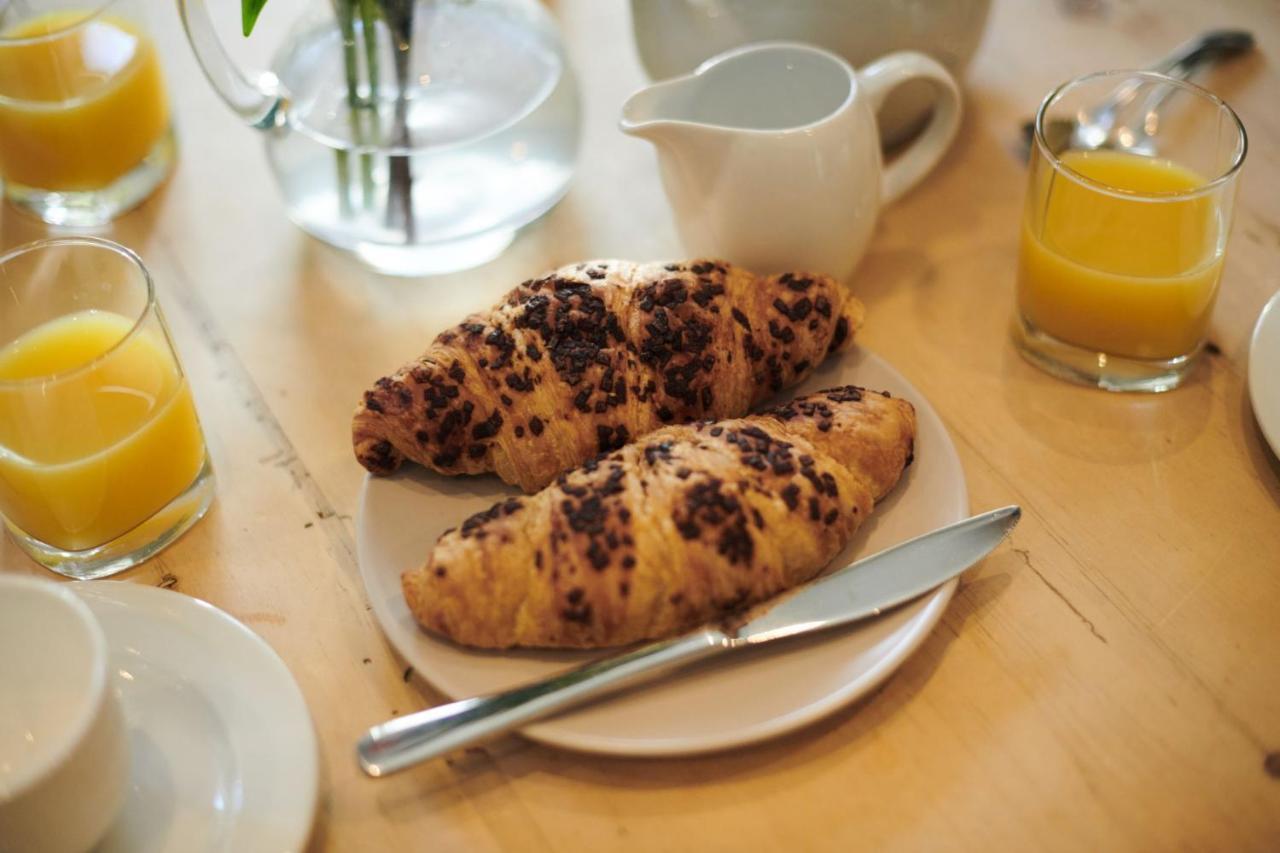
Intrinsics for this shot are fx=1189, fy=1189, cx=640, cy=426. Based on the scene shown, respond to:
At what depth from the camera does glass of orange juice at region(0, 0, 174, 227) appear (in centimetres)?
134

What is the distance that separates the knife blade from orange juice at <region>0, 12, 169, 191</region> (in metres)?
0.87

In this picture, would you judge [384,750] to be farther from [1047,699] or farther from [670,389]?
[1047,699]

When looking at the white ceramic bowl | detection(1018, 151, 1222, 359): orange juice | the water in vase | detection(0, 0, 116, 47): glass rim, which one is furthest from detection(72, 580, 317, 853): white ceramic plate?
detection(1018, 151, 1222, 359): orange juice

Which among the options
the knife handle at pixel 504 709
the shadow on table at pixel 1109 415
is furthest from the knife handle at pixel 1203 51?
the knife handle at pixel 504 709

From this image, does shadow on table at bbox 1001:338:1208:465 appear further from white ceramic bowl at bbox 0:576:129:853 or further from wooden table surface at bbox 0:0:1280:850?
white ceramic bowl at bbox 0:576:129:853

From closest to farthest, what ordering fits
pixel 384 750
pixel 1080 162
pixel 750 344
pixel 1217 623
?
pixel 384 750 < pixel 1217 623 < pixel 750 344 < pixel 1080 162

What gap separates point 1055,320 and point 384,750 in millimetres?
791

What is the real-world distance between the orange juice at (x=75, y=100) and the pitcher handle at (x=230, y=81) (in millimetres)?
162

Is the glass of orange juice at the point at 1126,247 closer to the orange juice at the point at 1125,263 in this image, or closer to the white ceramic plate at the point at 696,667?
the orange juice at the point at 1125,263

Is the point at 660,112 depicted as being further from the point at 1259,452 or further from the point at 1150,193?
the point at 1259,452

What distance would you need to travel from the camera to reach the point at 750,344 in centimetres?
113

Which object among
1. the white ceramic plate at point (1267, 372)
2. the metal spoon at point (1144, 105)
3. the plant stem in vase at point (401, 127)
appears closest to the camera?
the white ceramic plate at point (1267, 372)

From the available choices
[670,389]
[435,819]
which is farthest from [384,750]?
[670,389]

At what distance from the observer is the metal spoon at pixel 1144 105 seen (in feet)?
4.58
